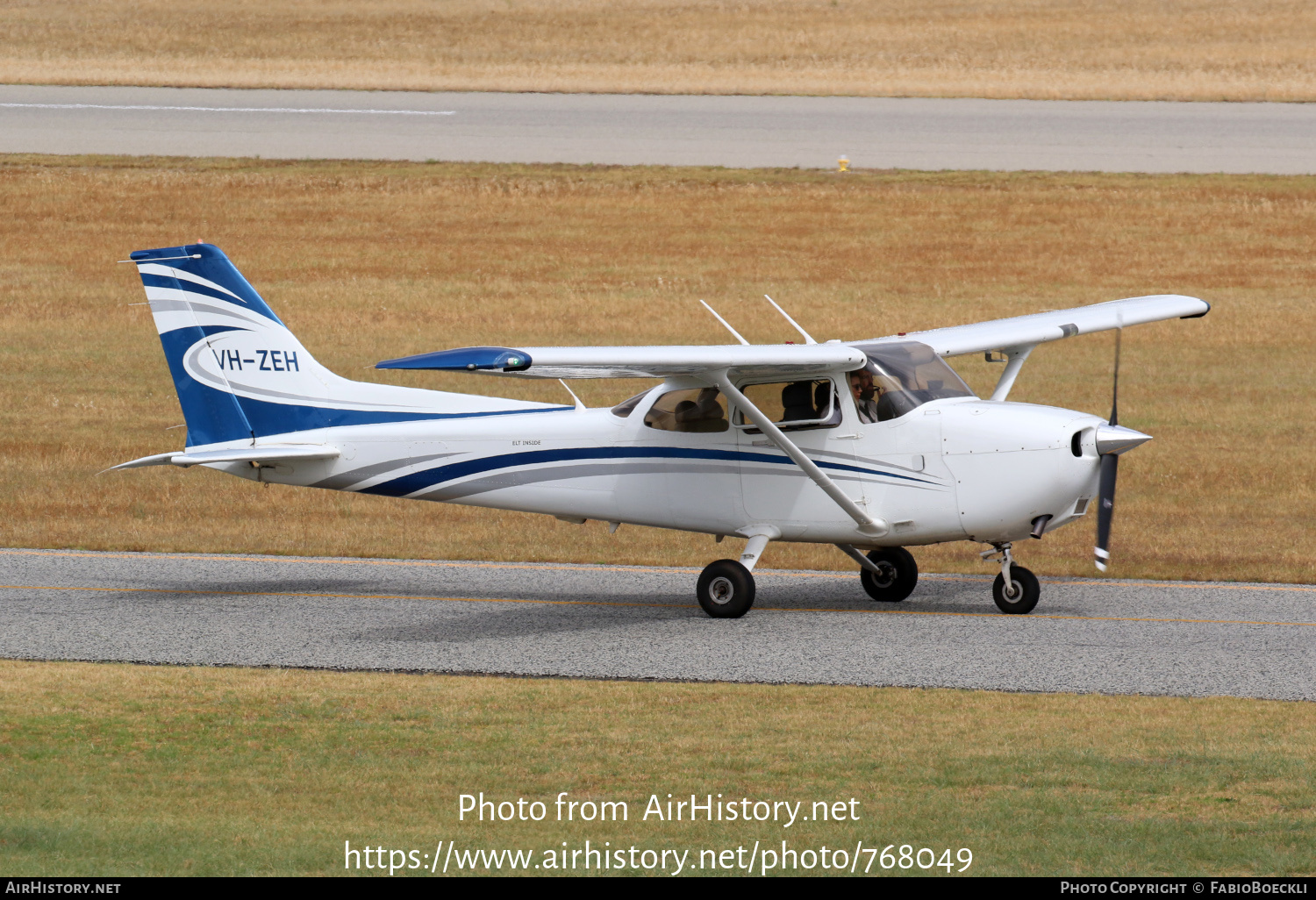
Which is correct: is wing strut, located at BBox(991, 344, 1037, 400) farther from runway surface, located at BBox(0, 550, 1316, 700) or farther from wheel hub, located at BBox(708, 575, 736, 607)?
wheel hub, located at BBox(708, 575, 736, 607)

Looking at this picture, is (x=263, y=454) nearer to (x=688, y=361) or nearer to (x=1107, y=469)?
(x=688, y=361)

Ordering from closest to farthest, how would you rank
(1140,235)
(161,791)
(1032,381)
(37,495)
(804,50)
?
1. (161,791)
2. (37,495)
3. (1032,381)
4. (1140,235)
5. (804,50)

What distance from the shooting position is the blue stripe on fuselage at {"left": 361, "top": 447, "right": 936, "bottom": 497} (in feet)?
46.6

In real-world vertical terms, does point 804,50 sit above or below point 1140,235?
above

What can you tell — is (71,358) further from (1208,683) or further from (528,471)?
(1208,683)

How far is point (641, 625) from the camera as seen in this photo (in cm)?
1405

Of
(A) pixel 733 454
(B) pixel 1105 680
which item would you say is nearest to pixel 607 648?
(A) pixel 733 454

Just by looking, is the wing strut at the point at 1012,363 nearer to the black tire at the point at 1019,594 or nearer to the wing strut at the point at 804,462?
the black tire at the point at 1019,594

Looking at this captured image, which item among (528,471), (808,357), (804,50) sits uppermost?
(804,50)

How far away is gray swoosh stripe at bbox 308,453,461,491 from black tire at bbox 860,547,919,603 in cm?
381

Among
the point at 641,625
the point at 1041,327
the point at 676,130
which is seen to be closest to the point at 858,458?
the point at 641,625

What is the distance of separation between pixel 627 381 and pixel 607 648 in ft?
46.6

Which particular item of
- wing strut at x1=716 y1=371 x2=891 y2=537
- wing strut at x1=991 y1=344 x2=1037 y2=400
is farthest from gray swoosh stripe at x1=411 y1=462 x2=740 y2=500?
wing strut at x1=991 y1=344 x2=1037 y2=400

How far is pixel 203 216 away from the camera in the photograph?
35188mm
